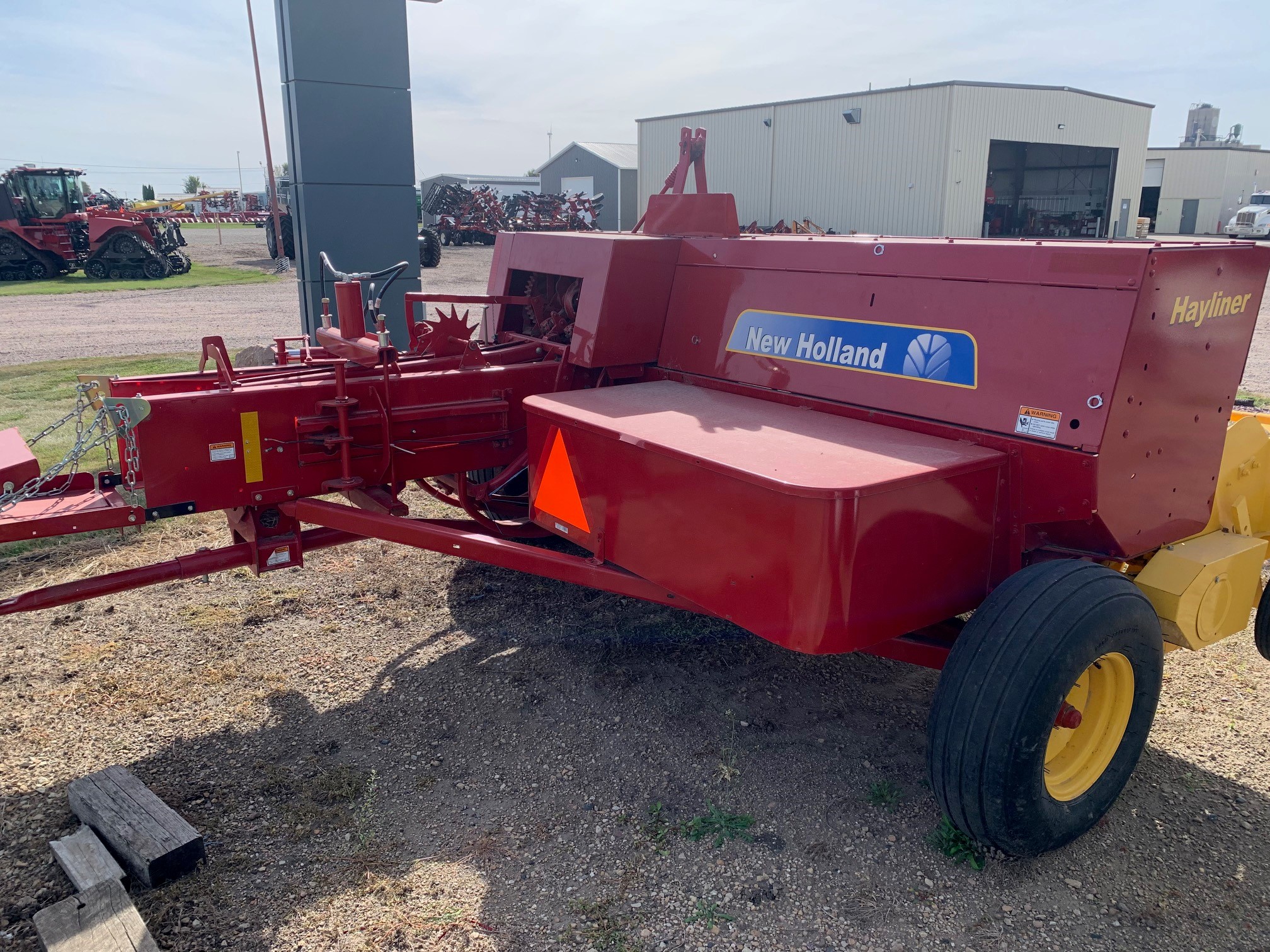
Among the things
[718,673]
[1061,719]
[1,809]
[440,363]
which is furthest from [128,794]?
[1061,719]

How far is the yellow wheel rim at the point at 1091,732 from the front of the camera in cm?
287

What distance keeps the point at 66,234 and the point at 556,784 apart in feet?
80.8

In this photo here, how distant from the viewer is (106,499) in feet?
10.4

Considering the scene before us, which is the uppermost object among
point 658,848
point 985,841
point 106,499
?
point 106,499

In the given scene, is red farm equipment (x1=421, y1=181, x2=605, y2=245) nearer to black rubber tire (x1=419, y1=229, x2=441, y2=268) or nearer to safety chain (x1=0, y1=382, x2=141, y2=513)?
black rubber tire (x1=419, y1=229, x2=441, y2=268)

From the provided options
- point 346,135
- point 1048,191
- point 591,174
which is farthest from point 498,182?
point 346,135

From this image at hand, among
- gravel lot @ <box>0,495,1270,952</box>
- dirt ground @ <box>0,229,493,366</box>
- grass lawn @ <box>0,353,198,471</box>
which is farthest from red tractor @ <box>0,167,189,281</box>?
gravel lot @ <box>0,495,1270,952</box>

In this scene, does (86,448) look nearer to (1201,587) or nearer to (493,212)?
(1201,587)

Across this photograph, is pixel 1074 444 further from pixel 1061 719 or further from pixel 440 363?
pixel 440 363

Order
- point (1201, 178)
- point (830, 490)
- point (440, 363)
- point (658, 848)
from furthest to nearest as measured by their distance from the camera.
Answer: point (1201, 178), point (440, 363), point (658, 848), point (830, 490)

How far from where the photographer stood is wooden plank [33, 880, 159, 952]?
2383mm

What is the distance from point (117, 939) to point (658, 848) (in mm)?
1486

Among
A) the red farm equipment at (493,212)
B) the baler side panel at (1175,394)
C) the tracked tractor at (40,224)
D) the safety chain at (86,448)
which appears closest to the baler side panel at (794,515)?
the baler side panel at (1175,394)

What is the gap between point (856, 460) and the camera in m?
2.65
